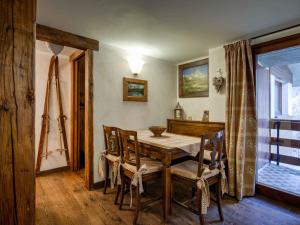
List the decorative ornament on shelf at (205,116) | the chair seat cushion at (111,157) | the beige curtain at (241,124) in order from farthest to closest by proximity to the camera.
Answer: the decorative ornament on shelf at (205,116) < the beige curtain at (241,124) < the chair seat cushion at (111,157)

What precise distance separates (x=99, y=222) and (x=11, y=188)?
1.46 m

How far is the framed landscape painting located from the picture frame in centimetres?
89

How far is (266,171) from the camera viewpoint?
9.61ft

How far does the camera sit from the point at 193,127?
3.17 m

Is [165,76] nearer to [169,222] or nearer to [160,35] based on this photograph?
[160,35]

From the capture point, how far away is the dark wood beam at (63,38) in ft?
7.14

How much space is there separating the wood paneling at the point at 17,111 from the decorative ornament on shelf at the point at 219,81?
2.55 meters

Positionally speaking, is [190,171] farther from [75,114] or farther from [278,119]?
[75,114]

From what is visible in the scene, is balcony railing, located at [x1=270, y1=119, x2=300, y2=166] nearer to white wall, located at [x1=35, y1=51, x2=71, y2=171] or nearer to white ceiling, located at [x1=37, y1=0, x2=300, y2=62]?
white ceiling, located at [x1=37, y1=0, x2=300, y2=62]

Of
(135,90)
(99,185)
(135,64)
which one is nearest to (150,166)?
(99,185)

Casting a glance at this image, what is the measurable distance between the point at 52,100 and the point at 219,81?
2968 millimetres

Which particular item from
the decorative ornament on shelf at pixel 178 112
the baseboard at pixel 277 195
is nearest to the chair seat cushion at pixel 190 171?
the baseboard at pixel 277 195

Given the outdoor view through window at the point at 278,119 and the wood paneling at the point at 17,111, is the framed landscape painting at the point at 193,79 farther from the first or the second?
the wood paneling at the point at 17,111

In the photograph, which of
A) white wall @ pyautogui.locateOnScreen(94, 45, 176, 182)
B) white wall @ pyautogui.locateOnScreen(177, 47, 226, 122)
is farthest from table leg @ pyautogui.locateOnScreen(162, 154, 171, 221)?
white wall @ pyautogui.locateOnScreen(177, 47, 226, 122)
